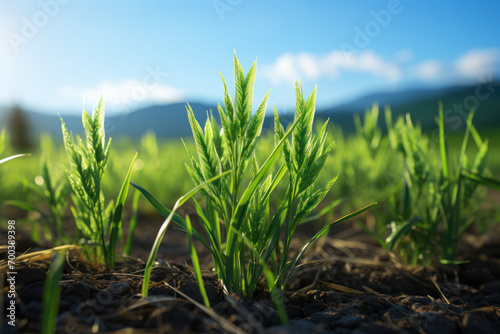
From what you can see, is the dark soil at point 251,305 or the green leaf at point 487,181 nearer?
the dark soil at point 251,305

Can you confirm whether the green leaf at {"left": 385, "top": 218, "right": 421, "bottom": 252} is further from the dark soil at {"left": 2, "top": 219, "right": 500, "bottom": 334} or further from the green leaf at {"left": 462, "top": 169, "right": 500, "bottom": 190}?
the green leaf at {"left": 462, "top": 169, "right": 500, "bottom": 190}

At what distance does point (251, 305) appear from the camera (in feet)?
3.00

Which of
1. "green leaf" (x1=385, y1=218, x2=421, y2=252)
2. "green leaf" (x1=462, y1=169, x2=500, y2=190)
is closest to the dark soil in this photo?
"green leaf" (x1=385, y1=218, x2=421, y2=252)

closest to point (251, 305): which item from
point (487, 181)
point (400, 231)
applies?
point (400, 231)

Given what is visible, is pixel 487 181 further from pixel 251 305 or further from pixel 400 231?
pixel 251 305

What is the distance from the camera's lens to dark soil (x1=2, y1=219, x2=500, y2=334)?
29.0 inches

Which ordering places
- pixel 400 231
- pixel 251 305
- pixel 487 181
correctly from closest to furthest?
pixel 251 305 < pixel 487 181 < pixel 400 231

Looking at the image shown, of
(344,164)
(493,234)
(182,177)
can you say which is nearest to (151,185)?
(182,177)

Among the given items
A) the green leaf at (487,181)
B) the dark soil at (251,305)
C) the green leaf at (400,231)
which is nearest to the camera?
the dark soil at (251,305)

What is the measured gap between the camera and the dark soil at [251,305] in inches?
29.0

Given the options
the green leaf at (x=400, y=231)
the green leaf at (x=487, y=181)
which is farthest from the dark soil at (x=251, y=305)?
the green leaf at (x=487, y=181)

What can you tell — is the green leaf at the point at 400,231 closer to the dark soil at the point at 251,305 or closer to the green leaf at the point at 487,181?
the dark soil at the point at 251,305

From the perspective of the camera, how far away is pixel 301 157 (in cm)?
91

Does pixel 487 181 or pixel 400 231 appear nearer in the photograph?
pixel 487 181
